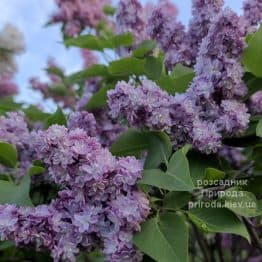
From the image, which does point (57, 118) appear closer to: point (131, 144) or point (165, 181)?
point (131, 144)

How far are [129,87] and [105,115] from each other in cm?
49

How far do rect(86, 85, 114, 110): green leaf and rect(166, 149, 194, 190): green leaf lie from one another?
1.72 feet

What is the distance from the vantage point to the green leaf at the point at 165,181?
0.97m

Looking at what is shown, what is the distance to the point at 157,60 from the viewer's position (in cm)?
149

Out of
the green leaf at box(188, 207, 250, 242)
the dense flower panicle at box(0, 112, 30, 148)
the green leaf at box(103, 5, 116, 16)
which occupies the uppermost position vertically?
the green leaf at box(103, 5, 116, 16)

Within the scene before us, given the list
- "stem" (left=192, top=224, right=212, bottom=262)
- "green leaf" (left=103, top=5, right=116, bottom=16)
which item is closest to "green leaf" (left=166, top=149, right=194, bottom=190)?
"stem" (left=192, top=224, right=212, bottom=262)

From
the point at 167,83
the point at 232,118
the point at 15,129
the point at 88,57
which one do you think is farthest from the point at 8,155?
the point at 88,57

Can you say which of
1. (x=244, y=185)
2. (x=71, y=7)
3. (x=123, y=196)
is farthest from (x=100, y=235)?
(x=71, y=7)

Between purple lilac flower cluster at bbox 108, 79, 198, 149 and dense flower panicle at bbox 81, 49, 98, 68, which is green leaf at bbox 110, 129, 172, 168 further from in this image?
dense flower panicle at bbox 81, 49, 98, 68

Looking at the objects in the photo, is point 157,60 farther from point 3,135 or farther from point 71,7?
point 71,7

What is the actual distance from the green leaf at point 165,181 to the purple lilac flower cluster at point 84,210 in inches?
0.9

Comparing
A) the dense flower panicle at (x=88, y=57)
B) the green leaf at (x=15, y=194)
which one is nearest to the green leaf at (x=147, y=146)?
the green leaf at (x=15, y=194)

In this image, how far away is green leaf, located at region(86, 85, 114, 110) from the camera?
153 centimetres

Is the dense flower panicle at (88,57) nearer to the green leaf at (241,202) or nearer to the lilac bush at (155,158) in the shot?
the lilac bush at (155,158)
